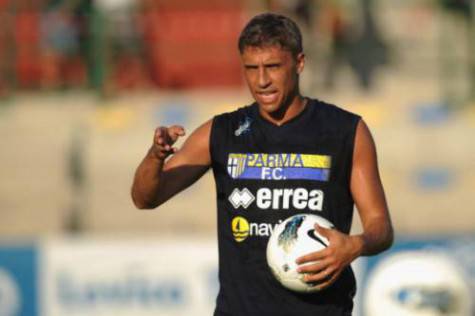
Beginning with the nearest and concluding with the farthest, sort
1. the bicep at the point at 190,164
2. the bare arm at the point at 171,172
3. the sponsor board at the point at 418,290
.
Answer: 1. the bare arm at the point at 171,172
2. the bicep at the point at 190,164
3. the sponsor board at the point at 418,290

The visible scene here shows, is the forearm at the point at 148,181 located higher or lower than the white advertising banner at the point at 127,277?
higher

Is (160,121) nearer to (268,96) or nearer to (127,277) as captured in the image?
(127,277)

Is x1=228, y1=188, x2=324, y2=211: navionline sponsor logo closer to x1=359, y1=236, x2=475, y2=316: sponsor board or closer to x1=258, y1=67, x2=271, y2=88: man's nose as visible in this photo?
x1=258, y1=67, x2=271, y2=88: man's nose

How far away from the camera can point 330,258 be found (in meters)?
4.79

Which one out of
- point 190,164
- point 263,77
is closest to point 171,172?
point 190,164

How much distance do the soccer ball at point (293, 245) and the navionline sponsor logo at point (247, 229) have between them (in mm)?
146

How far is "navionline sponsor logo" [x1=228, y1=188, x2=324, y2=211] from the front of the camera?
207 inches

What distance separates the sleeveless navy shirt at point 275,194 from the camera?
17.3 feet

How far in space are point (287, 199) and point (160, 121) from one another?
9.05 meters

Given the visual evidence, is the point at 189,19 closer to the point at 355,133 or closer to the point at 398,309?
the point at 398,309

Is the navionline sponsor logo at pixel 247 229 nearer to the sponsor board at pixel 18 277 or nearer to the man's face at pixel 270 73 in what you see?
the man's face at pixel 270 73

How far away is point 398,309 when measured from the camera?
7062 millimetres

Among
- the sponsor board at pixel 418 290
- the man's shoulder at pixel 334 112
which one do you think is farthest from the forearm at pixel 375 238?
the sponsor board at pixel 418 290

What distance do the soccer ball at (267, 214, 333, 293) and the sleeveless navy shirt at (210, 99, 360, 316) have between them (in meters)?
0.19
